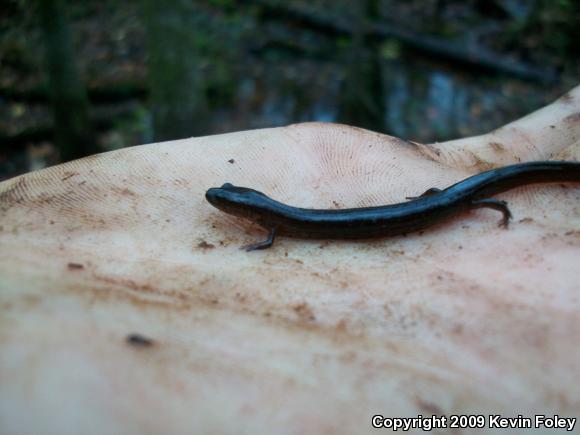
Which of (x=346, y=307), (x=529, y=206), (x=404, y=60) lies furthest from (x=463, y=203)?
(x=404, y=60)

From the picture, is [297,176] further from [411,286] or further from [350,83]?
[350,83]

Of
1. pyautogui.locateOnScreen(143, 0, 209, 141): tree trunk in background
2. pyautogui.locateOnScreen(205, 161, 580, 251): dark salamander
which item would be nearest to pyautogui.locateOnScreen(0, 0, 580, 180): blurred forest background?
pyautogui.locateOnScreen(143, 0, 209, 141): tree trunk in background

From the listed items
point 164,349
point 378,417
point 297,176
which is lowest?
point 378,417

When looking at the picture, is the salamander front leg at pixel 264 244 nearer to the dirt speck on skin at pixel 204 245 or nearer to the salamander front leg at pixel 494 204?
the dirt speck on skin at pixel 204 245

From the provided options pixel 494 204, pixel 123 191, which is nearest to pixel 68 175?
pixel 123 191

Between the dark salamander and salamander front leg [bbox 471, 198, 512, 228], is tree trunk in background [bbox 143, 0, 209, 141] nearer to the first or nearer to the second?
the dark salamander

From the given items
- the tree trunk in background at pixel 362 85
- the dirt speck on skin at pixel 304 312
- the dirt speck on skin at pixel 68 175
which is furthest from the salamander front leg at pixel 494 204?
the tree trunk in background at pixel 362 85
